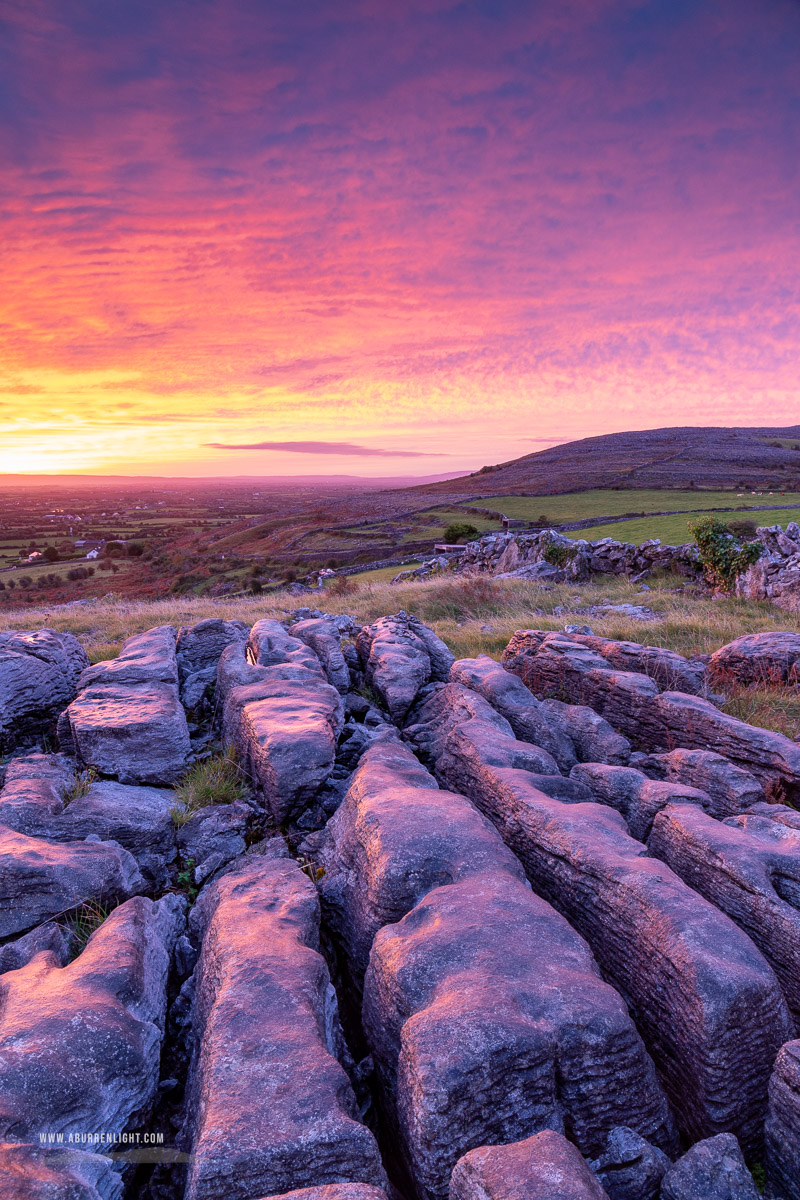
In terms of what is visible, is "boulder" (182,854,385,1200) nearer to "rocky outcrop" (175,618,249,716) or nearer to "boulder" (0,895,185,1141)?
"boulder" (0,895,185,1141)

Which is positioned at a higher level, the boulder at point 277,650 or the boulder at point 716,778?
the boulder at point 277,650

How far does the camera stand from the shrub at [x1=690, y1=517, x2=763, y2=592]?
25141 mm

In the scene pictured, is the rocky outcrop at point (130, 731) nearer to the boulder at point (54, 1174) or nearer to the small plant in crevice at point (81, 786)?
the small plant in crevice at point (81, 786)

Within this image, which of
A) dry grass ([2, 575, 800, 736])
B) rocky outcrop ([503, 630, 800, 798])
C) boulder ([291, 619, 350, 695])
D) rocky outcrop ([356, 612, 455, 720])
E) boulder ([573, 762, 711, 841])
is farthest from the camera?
dry grass ([2, 575, 800, 736])

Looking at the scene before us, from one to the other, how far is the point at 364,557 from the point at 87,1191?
60.1 meters

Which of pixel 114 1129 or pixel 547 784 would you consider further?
pixel 547 784

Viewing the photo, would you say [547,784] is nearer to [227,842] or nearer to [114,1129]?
[227,842]

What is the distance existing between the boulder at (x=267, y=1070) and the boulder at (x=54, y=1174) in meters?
0.51

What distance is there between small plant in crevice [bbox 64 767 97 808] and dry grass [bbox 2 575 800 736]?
22.1 ft

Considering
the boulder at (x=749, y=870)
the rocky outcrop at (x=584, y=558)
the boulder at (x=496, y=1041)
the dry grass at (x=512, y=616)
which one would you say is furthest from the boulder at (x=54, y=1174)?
the rocky outcrop at (x=584, y=558)

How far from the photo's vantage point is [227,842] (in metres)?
7.39

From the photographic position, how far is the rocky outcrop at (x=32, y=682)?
10.2m

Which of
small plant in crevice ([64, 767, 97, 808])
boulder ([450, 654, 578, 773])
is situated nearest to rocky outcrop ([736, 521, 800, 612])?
boulder ([450, 654, 578, 773])

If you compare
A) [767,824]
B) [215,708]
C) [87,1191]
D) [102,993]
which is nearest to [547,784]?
[767,824]
